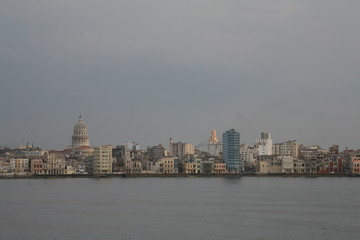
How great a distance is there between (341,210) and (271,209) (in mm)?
5420

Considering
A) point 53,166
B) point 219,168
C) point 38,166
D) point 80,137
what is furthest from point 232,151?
point 80,137

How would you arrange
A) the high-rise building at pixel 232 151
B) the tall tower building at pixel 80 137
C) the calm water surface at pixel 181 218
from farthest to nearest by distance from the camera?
the tall tower building at pixel 80 137 → the high-rise building at pixel 232 151 → the calm water surface at pixel 181 218

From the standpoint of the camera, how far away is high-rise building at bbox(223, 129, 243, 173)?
147250mm

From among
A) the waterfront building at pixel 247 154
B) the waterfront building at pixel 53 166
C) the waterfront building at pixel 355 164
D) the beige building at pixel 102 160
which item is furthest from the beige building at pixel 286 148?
the waterfront building at pixel 53 166

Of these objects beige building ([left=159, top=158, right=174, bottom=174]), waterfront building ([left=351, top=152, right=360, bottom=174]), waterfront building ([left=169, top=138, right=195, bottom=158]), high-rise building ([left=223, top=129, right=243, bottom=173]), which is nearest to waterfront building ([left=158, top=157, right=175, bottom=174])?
beige building ([left=159, top=158, right=174, bottom=174])

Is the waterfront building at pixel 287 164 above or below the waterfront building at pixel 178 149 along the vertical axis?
below

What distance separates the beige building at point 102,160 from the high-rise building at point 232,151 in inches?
1121

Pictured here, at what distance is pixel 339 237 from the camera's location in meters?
36.0

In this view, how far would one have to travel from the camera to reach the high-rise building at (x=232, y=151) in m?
147

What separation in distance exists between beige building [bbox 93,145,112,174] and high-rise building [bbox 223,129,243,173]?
2848 centimetres

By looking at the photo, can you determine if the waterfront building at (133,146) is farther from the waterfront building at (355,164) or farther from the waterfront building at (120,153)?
the waterfront building at (355,164)

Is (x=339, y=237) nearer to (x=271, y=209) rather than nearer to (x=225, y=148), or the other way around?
(x=271, y=209)

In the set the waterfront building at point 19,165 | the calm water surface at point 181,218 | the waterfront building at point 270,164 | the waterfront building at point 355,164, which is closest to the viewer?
the calm water surface at point 181,218

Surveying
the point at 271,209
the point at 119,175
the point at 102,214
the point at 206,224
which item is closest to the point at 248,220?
the point at 206,224
